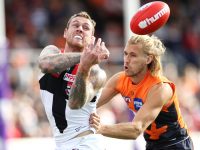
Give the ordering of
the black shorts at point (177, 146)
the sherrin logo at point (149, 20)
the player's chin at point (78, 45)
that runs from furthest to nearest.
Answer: the black shorts at point (177, 146) → the sherrin logo at point (149, 20) → the player's chin at point (78, 45)

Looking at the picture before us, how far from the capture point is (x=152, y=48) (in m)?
7.49

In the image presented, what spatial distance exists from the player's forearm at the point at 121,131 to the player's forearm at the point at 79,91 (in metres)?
0.39

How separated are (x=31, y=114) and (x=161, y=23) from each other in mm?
6267

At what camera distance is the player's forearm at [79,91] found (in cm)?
665

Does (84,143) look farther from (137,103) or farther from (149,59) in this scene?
(149,59)

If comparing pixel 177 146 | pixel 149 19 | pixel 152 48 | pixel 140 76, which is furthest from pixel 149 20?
pixel 177 146

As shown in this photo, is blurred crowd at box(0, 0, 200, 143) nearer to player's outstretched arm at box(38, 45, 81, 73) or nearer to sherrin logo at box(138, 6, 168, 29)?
sherrin logo at box(138, 6, 168, 29)

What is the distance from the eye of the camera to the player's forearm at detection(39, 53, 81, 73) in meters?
6.92

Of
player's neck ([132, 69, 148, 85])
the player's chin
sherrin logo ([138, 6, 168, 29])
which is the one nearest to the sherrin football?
sherrin logo ([138, 6, 168, 29])

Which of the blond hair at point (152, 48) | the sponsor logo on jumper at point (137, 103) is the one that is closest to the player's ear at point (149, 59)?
the blond hair at point (152, 48)

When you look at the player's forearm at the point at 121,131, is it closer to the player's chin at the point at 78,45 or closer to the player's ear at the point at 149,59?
the player's ear at the point at 149,59

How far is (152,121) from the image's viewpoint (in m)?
7.23

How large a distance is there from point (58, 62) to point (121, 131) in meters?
0.88

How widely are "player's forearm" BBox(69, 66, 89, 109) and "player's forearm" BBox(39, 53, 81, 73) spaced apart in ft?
0.92
